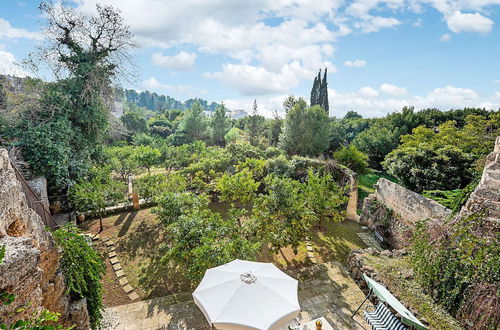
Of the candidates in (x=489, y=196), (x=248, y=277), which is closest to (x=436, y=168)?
(x=489, y=196)

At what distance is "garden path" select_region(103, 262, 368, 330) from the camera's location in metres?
6.39

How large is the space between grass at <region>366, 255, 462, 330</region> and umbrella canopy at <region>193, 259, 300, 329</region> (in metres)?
3.55

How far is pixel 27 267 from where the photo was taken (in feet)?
9.30

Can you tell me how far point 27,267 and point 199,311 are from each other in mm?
5135

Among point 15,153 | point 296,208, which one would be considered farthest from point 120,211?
point 296,208

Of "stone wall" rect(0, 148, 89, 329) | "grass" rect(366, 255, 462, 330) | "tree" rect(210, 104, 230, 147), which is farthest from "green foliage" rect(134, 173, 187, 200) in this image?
"tree" rect(210, 104, 230, 147)

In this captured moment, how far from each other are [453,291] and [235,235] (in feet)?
19.4

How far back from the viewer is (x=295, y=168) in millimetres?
14844

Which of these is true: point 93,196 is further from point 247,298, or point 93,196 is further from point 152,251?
point 247,298

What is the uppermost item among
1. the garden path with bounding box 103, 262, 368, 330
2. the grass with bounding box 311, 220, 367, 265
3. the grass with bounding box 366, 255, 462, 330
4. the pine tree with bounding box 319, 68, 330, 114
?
the pine tree with bounding box 319, 68, 330, 114

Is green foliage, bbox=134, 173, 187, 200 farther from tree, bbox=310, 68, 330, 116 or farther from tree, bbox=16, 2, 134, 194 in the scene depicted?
tree, bbox=310, 68, 330, 116

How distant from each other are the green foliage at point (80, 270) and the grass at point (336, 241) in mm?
7473

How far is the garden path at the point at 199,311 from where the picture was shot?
6.39 meters

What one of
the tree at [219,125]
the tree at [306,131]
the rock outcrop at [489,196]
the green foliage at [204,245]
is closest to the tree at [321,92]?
the tree at [219,125]
